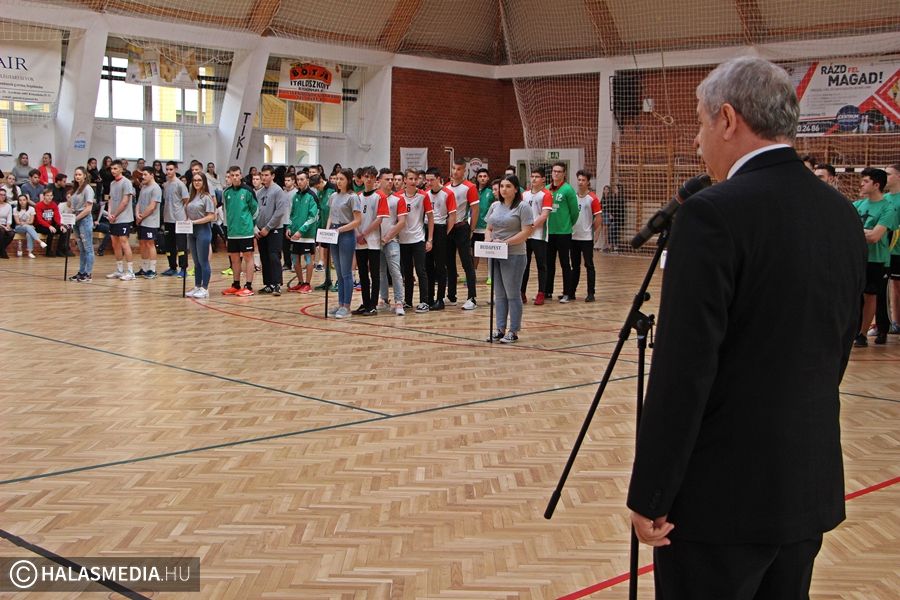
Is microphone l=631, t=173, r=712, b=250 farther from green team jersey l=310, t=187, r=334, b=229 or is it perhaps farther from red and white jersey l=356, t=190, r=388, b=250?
green team jersey l=310, t=187, r=334, b=229

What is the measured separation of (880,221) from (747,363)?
27.5 feet

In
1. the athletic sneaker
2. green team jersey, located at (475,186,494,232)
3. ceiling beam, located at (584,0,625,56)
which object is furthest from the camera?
ceiling beam, located at (584,0,625,56)

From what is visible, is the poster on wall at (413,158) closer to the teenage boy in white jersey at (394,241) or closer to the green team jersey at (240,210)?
the green team jersey at (240,210)

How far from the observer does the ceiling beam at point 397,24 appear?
77.6 ft

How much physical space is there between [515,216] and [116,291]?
699 centimetres

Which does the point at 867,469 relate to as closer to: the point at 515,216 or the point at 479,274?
the point at 515,216

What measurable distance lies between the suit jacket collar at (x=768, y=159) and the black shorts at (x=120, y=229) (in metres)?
14.4

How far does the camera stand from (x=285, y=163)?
25.9m

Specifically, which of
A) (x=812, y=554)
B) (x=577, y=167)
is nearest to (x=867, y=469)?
(x=812, y=554)

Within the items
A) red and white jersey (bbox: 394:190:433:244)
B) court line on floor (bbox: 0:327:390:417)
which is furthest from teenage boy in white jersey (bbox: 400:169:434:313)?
court line on floor (bbox: 0:327:390:417)

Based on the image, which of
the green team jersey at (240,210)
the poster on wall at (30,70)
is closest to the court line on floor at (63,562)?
the green team jersey at (240,210)

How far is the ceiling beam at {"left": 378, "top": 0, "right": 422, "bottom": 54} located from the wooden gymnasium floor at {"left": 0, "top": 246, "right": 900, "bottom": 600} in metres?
15.2

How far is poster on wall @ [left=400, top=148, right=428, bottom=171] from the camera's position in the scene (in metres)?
Result: 25.7

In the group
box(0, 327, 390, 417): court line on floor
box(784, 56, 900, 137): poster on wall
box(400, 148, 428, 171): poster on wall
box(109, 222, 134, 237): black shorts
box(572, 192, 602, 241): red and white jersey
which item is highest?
box(784, 56, 900, 137): poster on wall
